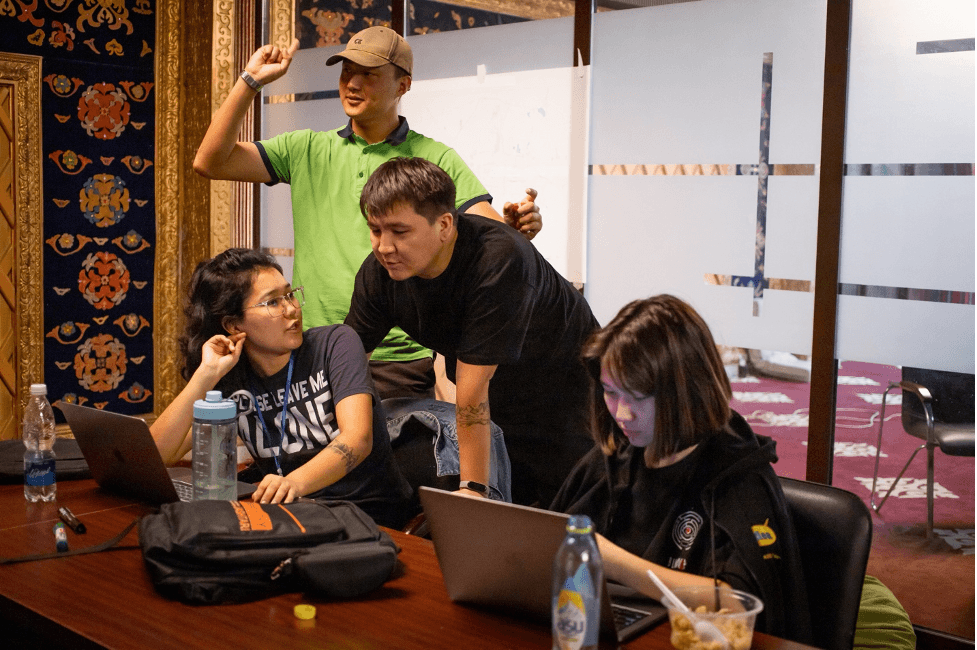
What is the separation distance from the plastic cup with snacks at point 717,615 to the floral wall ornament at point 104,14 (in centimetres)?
442

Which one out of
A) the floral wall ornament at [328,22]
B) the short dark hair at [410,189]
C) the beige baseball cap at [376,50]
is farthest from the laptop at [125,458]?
the floral wall ornament at [328,22]

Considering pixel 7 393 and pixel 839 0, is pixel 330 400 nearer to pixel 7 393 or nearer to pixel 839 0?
pixel 839 0

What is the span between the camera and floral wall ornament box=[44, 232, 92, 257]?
4738 mm

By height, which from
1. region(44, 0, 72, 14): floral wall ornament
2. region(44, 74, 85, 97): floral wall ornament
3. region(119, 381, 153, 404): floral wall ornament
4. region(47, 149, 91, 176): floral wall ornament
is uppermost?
region(44, 0, 72, 14): floral wall ornament

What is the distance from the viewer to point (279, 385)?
2250 mm

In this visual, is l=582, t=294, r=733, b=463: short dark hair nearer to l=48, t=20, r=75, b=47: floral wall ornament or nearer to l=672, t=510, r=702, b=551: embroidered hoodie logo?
l=672, t=510, r=702, b=551: embroidered hoodie logo

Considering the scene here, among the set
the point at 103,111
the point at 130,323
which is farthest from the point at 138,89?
the point at 130,323

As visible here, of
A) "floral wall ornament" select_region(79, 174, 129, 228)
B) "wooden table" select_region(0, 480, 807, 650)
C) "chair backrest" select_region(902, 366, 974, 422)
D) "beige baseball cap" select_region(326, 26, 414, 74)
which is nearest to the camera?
"wooden table" select_region(0, 480, 807, 650)

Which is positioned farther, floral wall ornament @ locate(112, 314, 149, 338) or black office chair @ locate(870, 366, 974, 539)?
floral wall ornament @ locate(112, 314, 149, 338)

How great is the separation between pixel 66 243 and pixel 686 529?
4.00m

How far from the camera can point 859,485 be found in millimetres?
3154

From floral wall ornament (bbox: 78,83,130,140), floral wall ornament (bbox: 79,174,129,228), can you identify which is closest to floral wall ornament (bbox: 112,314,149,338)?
floral wall ornament (bbox: 79,174,129,228)

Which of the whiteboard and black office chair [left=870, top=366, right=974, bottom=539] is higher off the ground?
the whiteboard

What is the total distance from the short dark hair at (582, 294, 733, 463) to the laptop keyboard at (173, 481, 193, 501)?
35.3 inches
